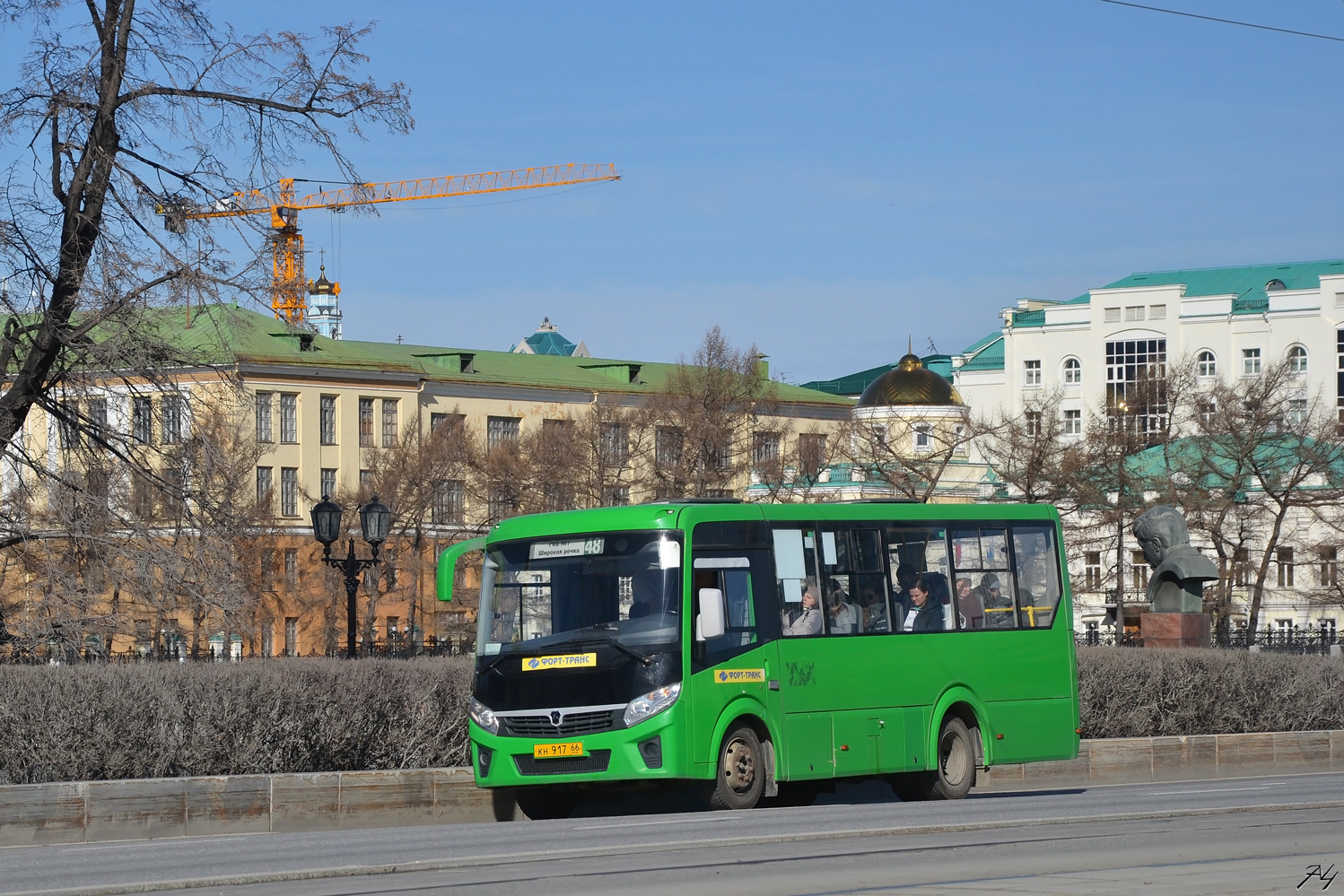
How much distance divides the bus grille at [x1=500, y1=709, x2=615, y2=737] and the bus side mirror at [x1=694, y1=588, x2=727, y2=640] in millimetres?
1116

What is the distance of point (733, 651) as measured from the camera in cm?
1952

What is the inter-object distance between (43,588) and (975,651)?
421 inches

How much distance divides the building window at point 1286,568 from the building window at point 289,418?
45.6 m

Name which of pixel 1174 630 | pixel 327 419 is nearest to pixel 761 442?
pixel 327 419

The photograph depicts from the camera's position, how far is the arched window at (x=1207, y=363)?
396 ft

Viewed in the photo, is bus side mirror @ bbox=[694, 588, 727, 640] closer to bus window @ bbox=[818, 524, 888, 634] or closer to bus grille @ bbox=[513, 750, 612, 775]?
bus grille @ bbox=[513, 750, 612, 775]

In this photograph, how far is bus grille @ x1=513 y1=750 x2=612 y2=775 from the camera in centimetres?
1902

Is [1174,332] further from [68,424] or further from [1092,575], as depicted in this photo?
[68,424]

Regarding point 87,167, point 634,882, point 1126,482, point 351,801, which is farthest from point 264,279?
point 1126,482

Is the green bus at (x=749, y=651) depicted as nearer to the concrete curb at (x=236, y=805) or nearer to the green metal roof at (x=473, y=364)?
the concrete curb at (x=236, y=805)

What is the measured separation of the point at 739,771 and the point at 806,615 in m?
1.81

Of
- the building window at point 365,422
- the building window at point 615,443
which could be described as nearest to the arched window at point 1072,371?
the building window at point 365,422

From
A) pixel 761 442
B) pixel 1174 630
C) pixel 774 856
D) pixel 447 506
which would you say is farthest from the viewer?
pixel 447 506

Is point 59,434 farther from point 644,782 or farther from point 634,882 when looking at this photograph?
point 634,882
